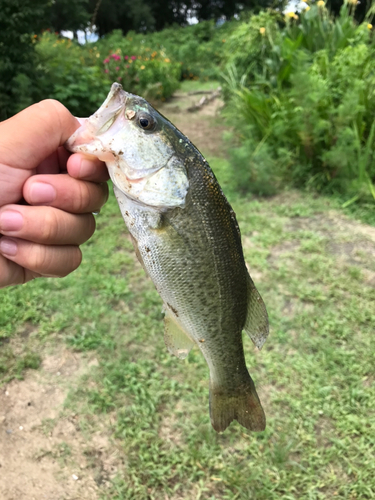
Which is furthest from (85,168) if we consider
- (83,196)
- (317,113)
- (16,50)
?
(16,50)

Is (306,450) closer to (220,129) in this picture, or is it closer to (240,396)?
(240,396)

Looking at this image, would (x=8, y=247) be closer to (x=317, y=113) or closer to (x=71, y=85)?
(x=317, y=113)

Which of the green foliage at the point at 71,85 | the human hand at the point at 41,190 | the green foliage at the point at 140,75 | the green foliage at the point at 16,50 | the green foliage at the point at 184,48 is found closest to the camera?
the human hand at the point at 41,190

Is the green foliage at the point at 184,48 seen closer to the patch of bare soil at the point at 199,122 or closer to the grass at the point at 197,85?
the grass at the point at 197,85

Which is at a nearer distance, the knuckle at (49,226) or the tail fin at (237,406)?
the knuckle at (49,226)

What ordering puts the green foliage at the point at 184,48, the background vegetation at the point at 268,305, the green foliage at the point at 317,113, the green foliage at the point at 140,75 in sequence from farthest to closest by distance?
1. the green foliage at the point at 184,48
2. the green foliage at the point at 140,75
3. the green foliage at the point at 317,113
4. the background vegetation at the point at 268,305

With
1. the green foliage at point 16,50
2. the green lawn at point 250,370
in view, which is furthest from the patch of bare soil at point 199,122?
the green lawn at point 250,370
